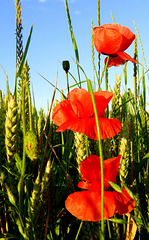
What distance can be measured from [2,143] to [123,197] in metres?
0.42

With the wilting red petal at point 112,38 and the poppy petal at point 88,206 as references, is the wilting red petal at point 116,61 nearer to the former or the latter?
the wilting red petal at point 112,38

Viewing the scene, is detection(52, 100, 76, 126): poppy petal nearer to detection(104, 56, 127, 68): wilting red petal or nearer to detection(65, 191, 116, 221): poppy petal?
detection(65, 191, 116, 221): poppy petal

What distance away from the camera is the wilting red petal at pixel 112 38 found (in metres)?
0.83

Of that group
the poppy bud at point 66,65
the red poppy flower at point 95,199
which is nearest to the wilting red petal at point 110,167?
the red poppy flower at point 95,199

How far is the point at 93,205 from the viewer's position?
20.1 inches

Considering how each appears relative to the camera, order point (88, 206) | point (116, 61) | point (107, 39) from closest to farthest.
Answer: point (88, 206)
point (107, 39)
point (116, 61)

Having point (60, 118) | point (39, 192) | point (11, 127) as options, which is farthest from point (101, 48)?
point (39, 192)

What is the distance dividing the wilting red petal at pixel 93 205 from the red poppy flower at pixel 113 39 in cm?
49

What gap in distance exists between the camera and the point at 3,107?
820 mm

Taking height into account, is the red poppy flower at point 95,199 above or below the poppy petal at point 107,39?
below

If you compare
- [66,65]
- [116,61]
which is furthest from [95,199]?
[116,61]

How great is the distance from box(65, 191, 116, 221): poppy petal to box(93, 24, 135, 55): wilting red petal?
0.51 metres

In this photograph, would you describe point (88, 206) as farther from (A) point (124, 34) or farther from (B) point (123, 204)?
(A) point (124, 34)

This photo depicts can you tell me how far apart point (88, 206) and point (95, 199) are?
0.02 meters
